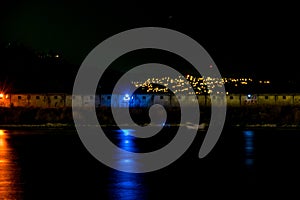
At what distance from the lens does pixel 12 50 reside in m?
122

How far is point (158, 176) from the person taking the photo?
46.2 feet

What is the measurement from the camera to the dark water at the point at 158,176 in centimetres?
1153

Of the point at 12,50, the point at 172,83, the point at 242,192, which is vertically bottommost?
the point at 242,192

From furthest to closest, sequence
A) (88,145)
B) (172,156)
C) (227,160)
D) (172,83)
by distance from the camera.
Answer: (172,83), (88,145), (172,156), (227,160)

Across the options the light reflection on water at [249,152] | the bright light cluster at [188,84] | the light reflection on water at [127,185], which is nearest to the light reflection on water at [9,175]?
the light reflection on water at [127,185]

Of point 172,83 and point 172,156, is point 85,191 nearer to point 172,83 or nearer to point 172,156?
point 172,156

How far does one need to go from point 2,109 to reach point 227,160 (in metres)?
30.2

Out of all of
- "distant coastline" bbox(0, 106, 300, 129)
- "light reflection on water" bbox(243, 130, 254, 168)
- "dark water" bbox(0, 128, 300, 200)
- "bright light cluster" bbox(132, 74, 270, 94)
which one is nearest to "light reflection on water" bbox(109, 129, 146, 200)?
"dark water" bbox(0, 128, 300, 200)

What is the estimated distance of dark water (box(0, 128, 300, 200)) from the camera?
11531 millimetres

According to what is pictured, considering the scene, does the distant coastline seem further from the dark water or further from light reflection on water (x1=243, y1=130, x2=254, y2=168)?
the dark water

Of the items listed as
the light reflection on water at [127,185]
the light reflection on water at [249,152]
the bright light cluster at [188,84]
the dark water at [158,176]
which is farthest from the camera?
the bright light cluster at [188,84]

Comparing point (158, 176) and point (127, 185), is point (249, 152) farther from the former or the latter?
Result: point (127, 185)

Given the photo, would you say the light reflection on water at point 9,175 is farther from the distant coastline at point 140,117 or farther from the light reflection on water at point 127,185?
the distant coastline at point 140,117

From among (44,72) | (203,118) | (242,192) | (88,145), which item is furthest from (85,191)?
(44,72)
